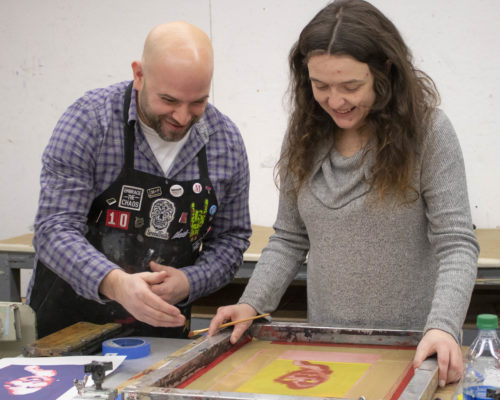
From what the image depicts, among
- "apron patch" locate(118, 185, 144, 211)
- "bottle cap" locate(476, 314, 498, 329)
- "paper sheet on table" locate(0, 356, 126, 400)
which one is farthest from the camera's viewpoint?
"apron patch" locate(118, 185, 144, 211)

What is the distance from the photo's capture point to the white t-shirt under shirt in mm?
1606

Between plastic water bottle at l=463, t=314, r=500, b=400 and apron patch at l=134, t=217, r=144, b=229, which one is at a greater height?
apron patch at l=134, t=217, r=144, b=229

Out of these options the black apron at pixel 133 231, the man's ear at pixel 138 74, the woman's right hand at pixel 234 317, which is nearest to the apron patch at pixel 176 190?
the black apron at pixel 133 231

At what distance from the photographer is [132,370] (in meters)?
1.31

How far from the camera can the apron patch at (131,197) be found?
1577mm

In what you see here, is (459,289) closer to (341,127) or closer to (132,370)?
(341,127)

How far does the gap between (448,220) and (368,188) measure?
0.18m

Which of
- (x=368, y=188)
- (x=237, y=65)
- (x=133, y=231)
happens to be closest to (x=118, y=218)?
(x=133, y=231)

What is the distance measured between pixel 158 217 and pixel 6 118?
217 cm

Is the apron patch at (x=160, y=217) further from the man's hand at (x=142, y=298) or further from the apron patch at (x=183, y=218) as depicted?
the man's hand at (x=142, y=298)

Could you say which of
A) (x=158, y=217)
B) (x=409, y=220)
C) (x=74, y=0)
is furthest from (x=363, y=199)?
(x=74, y=0)

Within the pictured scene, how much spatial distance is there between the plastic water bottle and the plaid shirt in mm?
690

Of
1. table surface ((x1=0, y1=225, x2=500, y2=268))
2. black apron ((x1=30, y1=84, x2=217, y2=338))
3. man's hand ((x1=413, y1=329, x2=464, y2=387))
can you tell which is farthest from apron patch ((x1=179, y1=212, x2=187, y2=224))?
table surface ((x1=0, y1=225, x2=500, y2=268))

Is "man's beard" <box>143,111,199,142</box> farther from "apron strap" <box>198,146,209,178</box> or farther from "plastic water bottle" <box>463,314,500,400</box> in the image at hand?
"plastic water bottle" <box>463,314,500,400</box>
